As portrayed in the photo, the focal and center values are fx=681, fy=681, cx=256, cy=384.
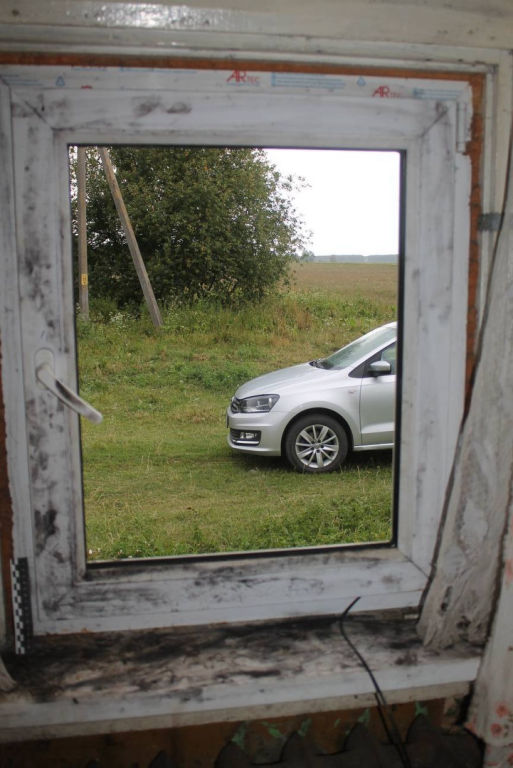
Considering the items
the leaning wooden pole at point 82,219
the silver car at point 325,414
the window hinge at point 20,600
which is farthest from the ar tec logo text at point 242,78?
the leaning wooden pole at point 82,219

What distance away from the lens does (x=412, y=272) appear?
1247mm

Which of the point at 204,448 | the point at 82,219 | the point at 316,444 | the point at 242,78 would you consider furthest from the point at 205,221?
the point at 242,78

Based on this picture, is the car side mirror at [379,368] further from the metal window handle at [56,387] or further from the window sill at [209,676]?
the metal window handle at [56,387]

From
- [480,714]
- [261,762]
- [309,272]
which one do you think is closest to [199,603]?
[261,762]

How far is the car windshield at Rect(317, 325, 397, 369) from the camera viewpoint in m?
5.03

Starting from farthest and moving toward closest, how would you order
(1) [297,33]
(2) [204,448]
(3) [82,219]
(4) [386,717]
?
(3) [82,219]
(2) [204,448]
(4) [386,717]
(1) [297,33]

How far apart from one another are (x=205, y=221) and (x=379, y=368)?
17.7ft

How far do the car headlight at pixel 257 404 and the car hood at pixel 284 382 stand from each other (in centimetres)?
3

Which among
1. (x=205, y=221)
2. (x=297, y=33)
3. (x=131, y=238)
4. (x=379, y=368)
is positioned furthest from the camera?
(x=205, y=221)

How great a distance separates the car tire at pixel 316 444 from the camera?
193 inches

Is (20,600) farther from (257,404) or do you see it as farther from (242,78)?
(257,404)

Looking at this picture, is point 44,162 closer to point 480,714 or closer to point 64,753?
point 64,753

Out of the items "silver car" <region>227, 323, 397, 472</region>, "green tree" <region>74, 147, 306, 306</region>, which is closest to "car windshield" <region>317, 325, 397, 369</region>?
"silver car" <region>227, 323, 397, 472</region>

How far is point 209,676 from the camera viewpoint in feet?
3.85
